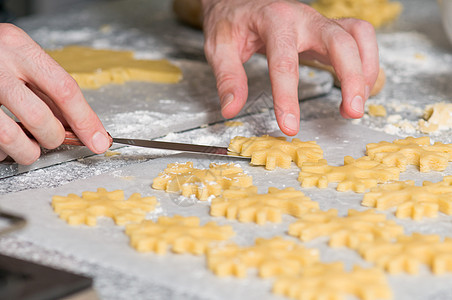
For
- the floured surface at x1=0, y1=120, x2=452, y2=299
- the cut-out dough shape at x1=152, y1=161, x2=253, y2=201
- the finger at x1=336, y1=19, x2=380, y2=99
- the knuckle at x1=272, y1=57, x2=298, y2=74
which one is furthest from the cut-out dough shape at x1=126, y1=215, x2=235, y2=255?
the finger at x1=336, y1=19, x2=380, y2=99

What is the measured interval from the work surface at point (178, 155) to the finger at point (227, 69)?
0.11 metres

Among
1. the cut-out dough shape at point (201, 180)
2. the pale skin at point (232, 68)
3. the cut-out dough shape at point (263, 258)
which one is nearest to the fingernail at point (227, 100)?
the pale skin at point (232, 68)

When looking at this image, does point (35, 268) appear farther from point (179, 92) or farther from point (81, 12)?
point (81, 12)

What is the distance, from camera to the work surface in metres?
0.84

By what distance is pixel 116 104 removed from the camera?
161cm

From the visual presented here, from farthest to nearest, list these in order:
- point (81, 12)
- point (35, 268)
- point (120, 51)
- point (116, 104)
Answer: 1. point (81, 12)
2. point (120, 51)
3. point (116, 104)
4. point (35, 268)

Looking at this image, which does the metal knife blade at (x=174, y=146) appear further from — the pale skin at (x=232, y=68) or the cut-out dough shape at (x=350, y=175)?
the cut-out dough shape at (x=350, y=175)

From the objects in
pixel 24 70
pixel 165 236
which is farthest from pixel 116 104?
pixel 165 236

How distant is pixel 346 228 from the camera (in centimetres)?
94

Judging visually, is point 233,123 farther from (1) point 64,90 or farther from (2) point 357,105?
(1) point 64,90

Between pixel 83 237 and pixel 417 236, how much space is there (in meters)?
0.51

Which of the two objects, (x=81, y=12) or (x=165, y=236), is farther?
(x=81, y=12)

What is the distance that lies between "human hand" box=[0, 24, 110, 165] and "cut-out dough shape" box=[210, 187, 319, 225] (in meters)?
0.33

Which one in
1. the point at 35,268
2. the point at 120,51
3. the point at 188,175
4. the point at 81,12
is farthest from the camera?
the point at 81,12
